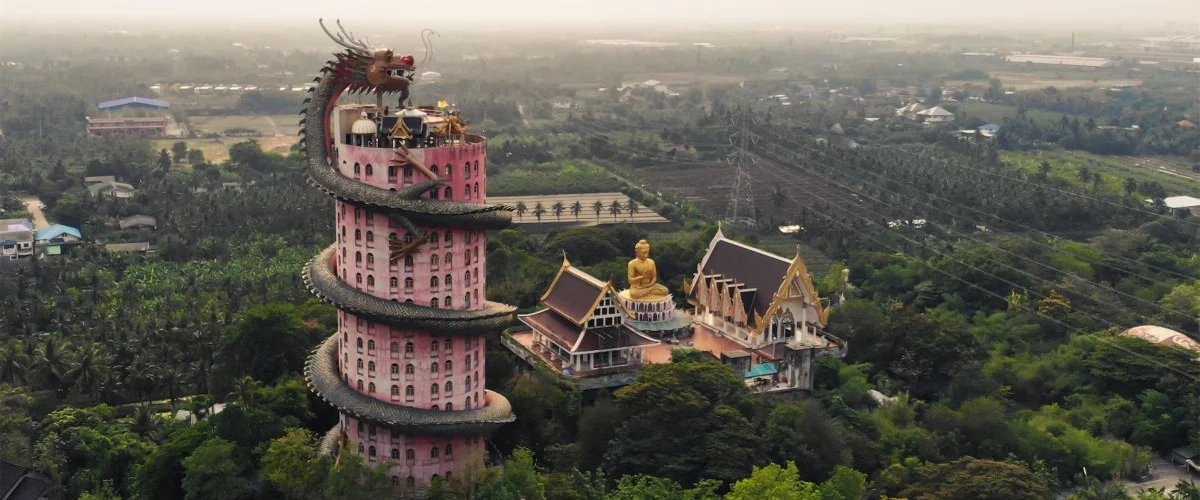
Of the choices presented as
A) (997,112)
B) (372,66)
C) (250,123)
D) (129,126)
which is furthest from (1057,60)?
(372,66)

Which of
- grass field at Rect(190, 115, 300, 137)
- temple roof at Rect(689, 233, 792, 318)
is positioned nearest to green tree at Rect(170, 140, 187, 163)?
grass field at Rect(190, 115, 300, 137)

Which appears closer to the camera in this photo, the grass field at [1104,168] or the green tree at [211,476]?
the green tree at [211,476]

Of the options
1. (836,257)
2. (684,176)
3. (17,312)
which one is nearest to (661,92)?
(684,176)

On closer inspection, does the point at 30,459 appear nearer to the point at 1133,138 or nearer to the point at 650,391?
the point at 650,391

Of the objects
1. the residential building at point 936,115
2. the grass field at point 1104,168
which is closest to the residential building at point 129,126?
the grass field at point 1104,168

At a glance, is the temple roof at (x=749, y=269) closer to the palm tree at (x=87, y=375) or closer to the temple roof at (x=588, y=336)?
the temple roof at (x=588, y=336)

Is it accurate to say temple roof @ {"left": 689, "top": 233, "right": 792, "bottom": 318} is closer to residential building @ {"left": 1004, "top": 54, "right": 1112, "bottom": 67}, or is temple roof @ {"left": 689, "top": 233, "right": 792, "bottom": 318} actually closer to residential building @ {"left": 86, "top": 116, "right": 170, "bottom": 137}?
residential building @ {"left": 86, "top": 116, "right": 170, "bottom": 137}
